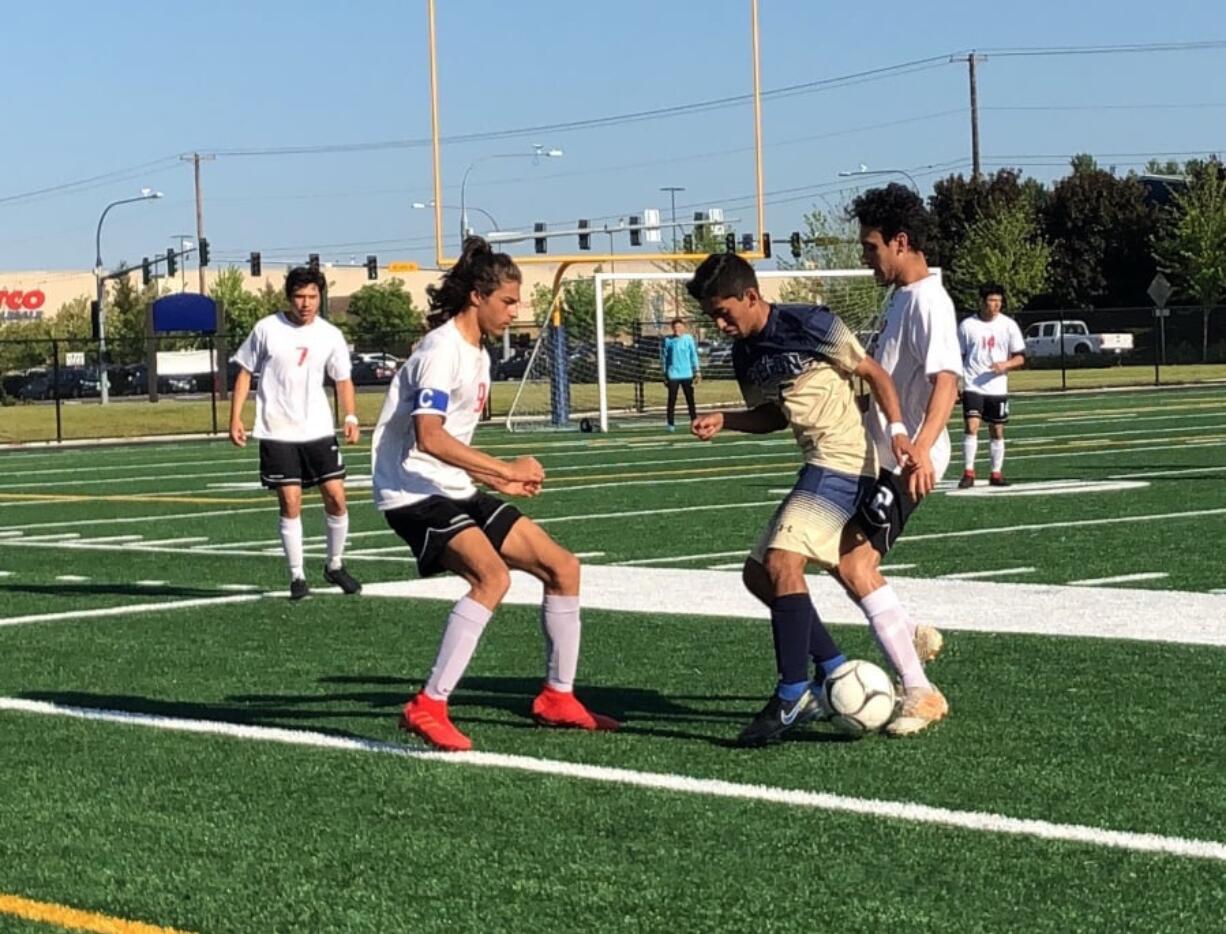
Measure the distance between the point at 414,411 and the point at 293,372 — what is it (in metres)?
5.25

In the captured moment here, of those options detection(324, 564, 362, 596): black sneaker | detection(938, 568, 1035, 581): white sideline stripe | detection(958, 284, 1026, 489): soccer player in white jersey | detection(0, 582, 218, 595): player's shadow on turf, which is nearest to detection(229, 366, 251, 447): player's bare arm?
detection(0, 582, 218, 595): player's shadow on turf

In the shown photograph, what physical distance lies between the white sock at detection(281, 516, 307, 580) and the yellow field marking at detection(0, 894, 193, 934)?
6872 millimetres

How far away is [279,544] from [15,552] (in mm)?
1971

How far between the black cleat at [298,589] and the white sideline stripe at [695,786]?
352 centimetres

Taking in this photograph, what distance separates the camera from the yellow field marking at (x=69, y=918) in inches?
205

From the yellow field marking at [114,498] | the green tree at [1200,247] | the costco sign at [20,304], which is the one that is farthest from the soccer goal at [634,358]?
the costco sign at [20,304]

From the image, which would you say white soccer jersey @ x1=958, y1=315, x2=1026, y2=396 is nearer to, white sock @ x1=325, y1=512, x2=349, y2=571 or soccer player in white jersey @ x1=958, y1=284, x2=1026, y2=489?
soccer player in white jersey @ x1=958, y1=284, x2=1026, y2=489

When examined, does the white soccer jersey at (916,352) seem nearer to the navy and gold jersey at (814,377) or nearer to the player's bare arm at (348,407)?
the navy and gold jersey at (814,377)

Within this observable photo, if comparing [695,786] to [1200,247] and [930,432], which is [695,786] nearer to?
[930,432]

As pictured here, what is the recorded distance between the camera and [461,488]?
25.3 ft

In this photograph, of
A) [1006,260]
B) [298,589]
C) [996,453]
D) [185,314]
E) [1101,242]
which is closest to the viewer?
[298,589]

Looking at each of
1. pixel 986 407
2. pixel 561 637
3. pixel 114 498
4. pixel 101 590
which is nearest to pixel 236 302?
pixel 114 498

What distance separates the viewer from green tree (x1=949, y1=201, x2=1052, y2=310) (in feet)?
255

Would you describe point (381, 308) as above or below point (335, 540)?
above
